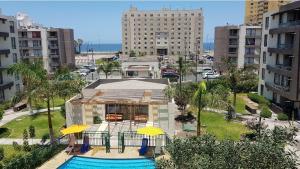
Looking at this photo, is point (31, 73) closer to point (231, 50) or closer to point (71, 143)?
point (71, 143)

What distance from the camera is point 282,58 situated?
46.8 metres

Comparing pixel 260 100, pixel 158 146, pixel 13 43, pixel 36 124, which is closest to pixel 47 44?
pixel 13 43

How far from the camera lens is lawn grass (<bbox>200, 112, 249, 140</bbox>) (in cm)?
3381

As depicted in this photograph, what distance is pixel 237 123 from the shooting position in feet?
127

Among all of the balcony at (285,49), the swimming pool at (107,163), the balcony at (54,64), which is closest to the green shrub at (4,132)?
the swimming pool at (107,163)

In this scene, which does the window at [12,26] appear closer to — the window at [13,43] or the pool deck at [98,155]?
the window at [13,43]

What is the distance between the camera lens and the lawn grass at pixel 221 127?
111 ft

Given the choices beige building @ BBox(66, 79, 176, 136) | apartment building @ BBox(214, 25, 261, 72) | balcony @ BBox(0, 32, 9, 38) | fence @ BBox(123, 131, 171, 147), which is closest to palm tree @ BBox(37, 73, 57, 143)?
beige building @ BBox(66, 79, 176, 136)

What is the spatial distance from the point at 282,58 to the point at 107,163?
3470cm

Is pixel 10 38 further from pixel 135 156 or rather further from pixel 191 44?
pixel 191 44

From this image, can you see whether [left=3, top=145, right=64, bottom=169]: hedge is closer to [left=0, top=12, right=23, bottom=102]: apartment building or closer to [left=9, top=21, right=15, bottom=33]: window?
[left=0, top=12, right=23, bottom=102]: apartment building

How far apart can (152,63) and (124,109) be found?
4536 centimetres

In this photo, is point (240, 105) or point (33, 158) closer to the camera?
point (33, 158)

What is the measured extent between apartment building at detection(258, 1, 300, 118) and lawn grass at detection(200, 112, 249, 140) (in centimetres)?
1022
